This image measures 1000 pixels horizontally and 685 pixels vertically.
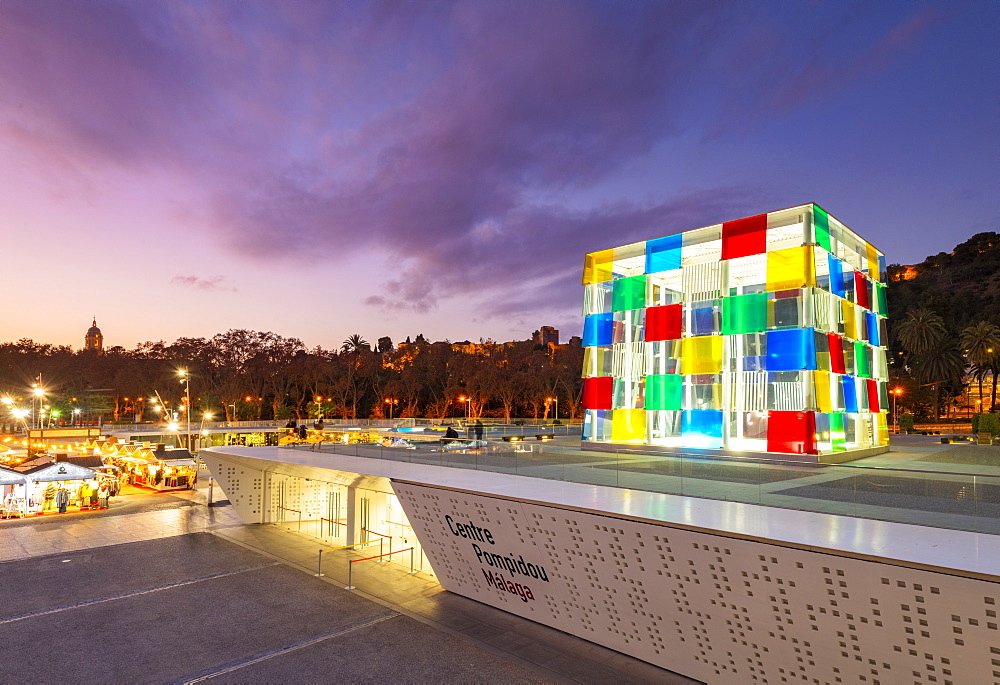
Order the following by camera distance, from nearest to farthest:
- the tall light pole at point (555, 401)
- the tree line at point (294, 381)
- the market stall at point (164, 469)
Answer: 1. the market stall at point (164, 469)
2. the tall light pole at point (555, 401)
3. the tree line at point (294, 381)

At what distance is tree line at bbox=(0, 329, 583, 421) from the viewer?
71.9m

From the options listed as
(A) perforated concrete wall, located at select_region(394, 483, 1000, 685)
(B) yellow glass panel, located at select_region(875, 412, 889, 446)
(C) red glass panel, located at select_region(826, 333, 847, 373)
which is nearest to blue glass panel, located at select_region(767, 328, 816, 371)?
(C) red glass panel, located at select_region(826, 333, 847, 373)

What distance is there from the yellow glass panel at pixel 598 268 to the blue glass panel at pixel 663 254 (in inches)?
88.1

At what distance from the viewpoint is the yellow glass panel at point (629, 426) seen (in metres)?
24.9

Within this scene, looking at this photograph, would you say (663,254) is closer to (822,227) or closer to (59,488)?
(822,227)

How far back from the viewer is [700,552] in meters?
8.50

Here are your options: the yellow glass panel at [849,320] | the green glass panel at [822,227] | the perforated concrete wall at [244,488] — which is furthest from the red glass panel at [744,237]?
the perforated concrete wall at [244,488]

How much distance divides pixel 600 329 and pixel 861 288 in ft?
37.4

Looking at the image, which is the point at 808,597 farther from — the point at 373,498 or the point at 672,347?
the point at 672,347

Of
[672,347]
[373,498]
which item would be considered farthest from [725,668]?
[672,347]

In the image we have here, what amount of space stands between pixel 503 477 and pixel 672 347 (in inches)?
510

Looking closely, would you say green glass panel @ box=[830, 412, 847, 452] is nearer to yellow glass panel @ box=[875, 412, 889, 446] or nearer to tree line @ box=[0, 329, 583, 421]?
yellow glass panel @ box=[875, 412, 889, 446]

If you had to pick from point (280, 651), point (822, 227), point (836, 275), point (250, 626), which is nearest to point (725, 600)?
point (280, 651)

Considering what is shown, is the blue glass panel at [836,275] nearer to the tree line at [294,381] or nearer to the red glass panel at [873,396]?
the red glass panel at [873,396]
